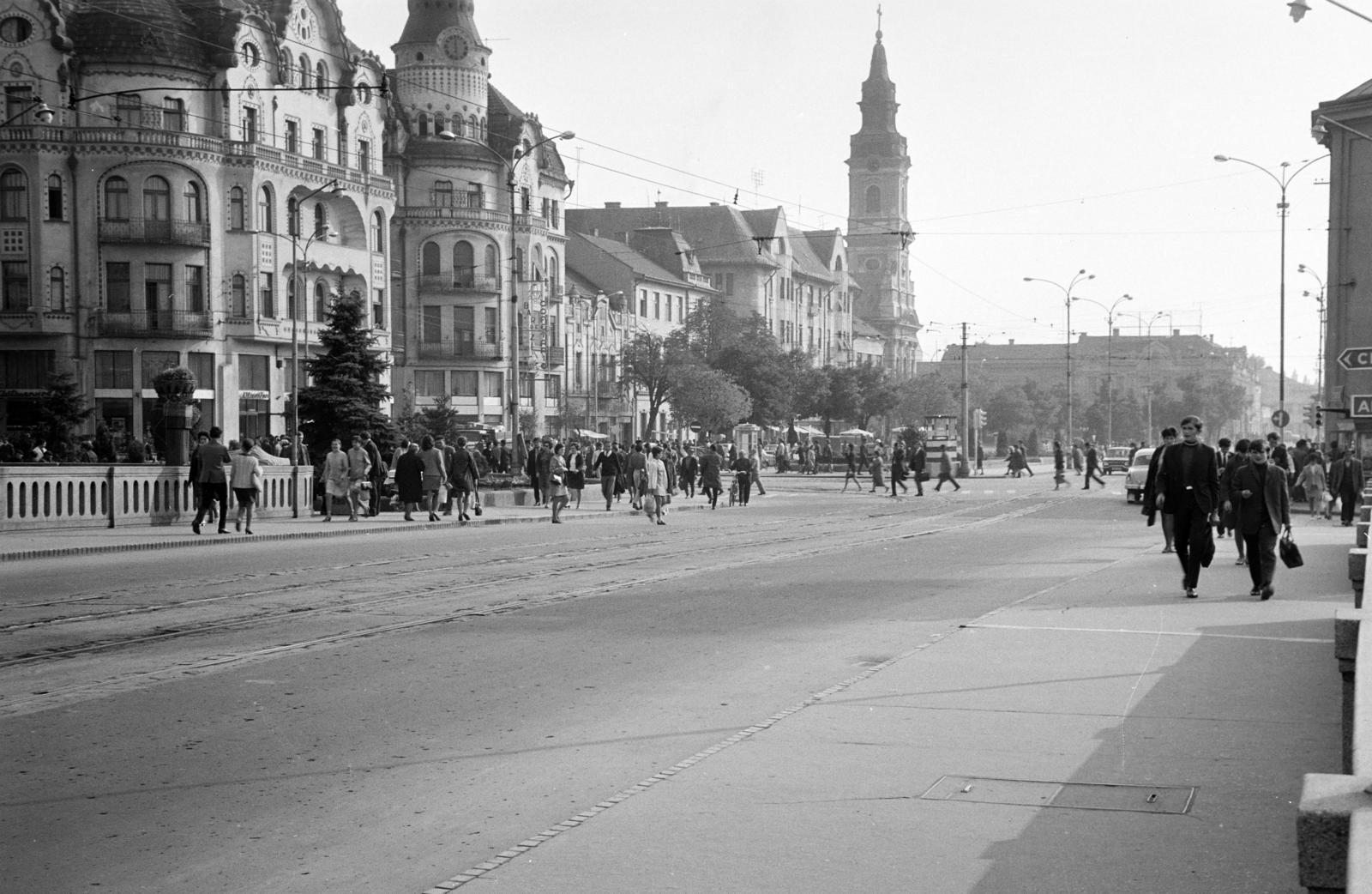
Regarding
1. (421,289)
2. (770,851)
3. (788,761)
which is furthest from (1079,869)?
(421,289)

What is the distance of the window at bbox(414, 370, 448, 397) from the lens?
74125 millimetres

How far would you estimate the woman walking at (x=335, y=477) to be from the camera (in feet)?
102

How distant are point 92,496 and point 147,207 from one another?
32.1 meters

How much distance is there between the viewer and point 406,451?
3244cm

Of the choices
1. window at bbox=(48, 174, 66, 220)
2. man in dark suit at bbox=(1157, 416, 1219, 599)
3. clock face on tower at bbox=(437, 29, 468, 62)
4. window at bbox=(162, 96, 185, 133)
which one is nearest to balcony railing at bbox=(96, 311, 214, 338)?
window at bbox=(48, 174, 66, 220)

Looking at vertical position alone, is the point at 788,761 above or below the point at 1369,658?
below

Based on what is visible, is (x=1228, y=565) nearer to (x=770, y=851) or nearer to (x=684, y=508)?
(x=770, y=851)

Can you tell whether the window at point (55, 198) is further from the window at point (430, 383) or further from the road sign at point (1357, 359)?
the road sign at point (1357, 359)

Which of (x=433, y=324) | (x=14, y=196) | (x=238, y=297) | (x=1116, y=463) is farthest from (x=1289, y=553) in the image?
(x=1116, y=463)

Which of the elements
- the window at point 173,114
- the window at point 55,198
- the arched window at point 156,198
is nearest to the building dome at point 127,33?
the window at point 173,114

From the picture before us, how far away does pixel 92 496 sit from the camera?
27.1 m

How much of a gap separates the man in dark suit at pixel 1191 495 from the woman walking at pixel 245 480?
16.1m

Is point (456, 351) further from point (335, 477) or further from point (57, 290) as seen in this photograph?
point (335, 477)

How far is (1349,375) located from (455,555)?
46.1 meters
